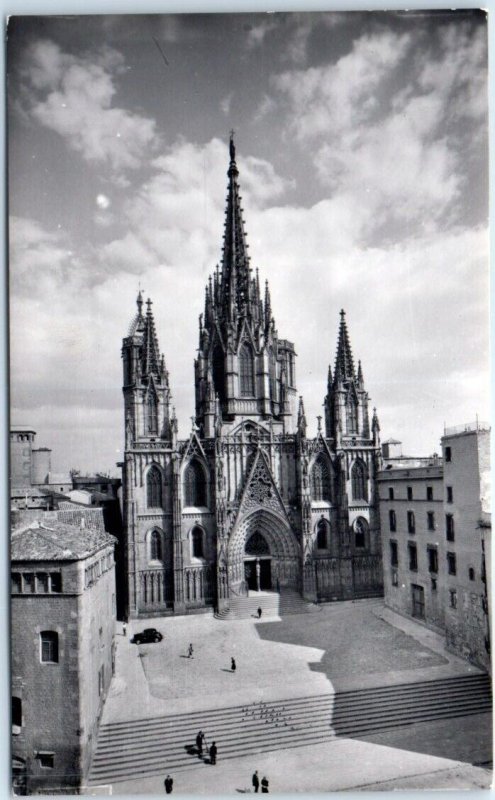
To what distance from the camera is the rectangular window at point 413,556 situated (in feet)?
84.7

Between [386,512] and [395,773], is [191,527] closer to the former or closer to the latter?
[386,512]

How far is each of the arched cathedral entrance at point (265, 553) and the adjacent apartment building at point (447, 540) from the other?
19.2 feet

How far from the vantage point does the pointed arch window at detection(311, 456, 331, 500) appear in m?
33.2

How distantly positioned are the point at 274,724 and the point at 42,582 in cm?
924

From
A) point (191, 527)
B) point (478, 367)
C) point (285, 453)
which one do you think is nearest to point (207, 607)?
point (191, 527)

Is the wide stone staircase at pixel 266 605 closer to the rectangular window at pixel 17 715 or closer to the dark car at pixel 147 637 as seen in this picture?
the dark car at pixel 147 637

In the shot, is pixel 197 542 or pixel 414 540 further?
pixel 197 542

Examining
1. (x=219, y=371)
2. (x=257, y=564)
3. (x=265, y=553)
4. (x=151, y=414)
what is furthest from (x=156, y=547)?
(x=219, y=371)

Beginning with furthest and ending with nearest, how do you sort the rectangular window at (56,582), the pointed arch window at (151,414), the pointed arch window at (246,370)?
the pointed arch window at (246,370) → the pointed arch window at (151,414) → the rectangular window at (56,582)

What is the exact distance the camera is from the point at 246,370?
33.7 meters

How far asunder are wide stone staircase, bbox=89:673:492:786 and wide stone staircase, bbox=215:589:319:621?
10.5 meters

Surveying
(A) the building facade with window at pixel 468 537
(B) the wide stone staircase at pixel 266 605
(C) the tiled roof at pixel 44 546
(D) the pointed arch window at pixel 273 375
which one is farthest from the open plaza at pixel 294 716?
(D) the pointed arch window at pixel 273 375

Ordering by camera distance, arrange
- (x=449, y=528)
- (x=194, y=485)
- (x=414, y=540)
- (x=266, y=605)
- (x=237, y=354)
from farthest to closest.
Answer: (x=237, y=354)
(x=194, y=485)
(x=266, y=605)
(x=414, y=540)
(x=449, y=528)

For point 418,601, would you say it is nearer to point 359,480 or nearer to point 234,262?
point 359,480
